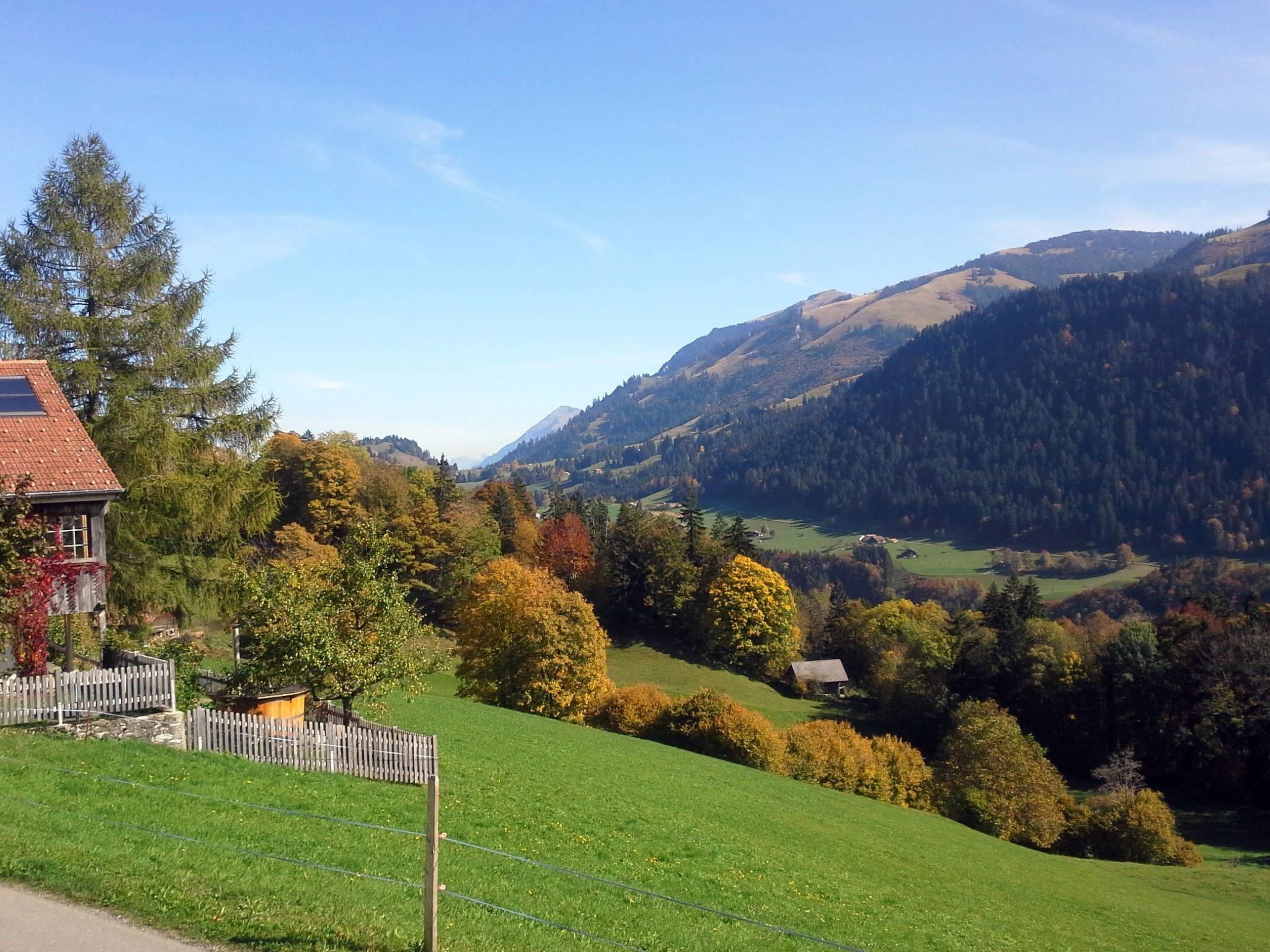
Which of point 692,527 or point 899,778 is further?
point 692,527

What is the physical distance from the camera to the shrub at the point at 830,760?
46531 millimetres

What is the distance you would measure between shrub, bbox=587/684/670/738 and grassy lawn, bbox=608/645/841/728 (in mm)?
20428

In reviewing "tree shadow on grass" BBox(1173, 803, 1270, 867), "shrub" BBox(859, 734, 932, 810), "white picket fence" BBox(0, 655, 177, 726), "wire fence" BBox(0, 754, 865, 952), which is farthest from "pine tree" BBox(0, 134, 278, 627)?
"tree shadow on grass" BBox(1173, 803, 1270, 867)

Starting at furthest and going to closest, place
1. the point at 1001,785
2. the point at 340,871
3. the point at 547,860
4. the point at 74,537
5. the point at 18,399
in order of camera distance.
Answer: the point at 1001,785 → the point at 18,399 → the point at 74,537 → the point at 547,860 → the point at 340,871

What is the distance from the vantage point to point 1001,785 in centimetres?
4744

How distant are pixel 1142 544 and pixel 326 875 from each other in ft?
713

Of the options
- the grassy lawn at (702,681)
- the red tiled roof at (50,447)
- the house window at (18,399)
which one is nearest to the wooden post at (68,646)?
the red tiled roof at (50,447)

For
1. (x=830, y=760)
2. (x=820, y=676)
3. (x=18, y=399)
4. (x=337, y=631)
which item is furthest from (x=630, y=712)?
(x=820, y=676)

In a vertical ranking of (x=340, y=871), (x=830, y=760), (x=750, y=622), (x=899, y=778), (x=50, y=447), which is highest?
(x=50, y=447)

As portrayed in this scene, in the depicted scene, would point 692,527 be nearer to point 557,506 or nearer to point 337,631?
point 557,506

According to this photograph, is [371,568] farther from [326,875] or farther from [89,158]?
[89,158]

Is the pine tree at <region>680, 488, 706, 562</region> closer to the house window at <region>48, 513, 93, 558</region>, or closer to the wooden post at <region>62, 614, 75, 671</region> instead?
the house window at <region>48, 513, 93, 558</region>

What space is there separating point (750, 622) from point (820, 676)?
9.66 meters

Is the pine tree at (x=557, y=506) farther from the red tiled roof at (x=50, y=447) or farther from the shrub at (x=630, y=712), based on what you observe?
the red tiled roof at (x=50, y=447)
